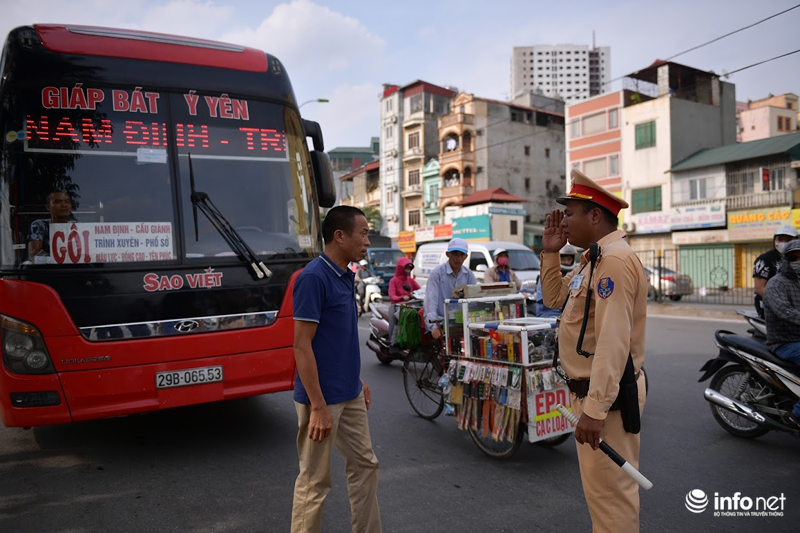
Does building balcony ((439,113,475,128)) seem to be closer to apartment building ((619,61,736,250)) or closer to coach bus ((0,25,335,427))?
apartment building ((619,61,736,250))

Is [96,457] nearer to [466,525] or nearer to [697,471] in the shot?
[466,525]

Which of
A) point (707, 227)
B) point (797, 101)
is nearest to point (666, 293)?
point (707, 227)

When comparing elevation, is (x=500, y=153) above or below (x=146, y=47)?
above

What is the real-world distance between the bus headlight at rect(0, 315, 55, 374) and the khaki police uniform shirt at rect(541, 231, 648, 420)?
3672 millimetres

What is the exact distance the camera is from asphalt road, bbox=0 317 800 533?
3.71 m

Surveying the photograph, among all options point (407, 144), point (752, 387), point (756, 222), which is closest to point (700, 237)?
point (756, 222)

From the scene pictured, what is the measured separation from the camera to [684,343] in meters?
10.6

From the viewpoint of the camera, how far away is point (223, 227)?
4.91 m

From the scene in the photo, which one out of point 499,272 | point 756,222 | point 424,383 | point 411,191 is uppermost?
point 411,191

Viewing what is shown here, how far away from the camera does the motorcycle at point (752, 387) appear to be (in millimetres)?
4641

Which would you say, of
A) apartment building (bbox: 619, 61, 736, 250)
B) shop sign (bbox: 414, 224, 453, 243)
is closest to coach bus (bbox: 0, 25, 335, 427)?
apartment building (bbox: 619, 61, 736, 250)

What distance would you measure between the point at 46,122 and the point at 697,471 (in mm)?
5583

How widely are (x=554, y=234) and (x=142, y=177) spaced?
340 centimetres

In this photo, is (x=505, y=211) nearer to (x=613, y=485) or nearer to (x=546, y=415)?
(x=546, y=415)
